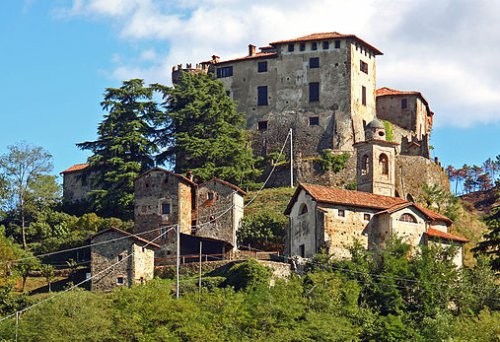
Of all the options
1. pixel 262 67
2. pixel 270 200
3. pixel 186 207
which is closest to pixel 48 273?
pixel 186 207

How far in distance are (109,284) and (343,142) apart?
2842cm

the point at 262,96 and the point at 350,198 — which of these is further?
the point at 262,96

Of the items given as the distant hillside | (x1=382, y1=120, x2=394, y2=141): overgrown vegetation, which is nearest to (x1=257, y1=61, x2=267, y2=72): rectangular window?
(x1=382, y1=120, x2=394, y2=141): overgrown vegetation

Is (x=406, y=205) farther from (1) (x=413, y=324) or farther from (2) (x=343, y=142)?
(2) (x=343, y=142)

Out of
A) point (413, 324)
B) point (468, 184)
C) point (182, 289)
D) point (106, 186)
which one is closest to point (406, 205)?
point (413, 324)

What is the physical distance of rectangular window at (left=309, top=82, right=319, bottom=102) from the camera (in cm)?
9319

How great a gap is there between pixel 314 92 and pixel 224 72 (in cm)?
763

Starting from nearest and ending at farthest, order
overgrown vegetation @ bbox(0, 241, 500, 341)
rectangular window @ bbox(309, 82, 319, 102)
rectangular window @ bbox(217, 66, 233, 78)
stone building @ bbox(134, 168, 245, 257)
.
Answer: overgrown vegetation @ bbox(0, 241, 500, 341) < stone building @ bbox(134, 168, 245, 257) < rectangular window @ bbox(309, 82, 319, 102) < rectangular window @ bbox(217, 66, 233, 78)

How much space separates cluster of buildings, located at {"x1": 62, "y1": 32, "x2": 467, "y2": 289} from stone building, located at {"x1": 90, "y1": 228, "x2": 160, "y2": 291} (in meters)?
0.08

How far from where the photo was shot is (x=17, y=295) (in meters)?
68.6

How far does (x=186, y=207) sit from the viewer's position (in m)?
77.6

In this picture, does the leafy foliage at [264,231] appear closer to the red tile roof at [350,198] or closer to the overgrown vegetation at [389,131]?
the red tile roof at [350,198]

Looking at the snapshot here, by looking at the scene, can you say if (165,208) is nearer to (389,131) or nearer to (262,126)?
(262,126)

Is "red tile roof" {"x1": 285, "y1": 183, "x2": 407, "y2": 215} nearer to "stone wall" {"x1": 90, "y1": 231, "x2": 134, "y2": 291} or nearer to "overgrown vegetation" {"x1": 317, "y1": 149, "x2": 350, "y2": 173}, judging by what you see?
"stone wall" {"x1": 90, "y1": 231, "x2": 134, "y2": 291}
